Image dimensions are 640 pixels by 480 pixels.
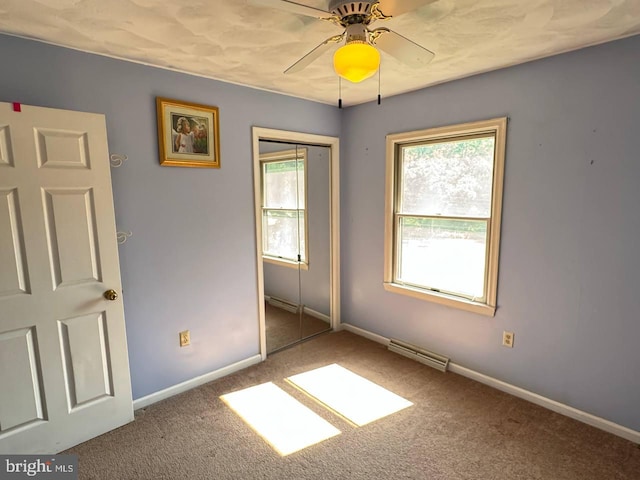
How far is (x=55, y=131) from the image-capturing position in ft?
6.13

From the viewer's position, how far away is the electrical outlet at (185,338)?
103 inches

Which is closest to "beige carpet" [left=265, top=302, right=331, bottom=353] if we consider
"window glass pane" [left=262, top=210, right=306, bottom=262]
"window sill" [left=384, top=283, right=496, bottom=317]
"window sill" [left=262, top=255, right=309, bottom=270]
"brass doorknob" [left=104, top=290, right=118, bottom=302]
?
"window sill" [left=262, top=255, right=309, bottom=270]

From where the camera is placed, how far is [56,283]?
1943mm

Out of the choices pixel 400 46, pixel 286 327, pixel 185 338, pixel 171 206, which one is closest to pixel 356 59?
pixel 400 46

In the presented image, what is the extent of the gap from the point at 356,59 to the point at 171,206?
1.72m

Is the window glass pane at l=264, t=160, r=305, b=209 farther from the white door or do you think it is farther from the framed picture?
the white door

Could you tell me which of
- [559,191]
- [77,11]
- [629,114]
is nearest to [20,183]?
[77,11]

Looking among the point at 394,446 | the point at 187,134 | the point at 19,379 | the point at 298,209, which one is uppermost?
the point at 187,134

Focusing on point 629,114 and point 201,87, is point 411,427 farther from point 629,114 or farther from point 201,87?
point 201,87

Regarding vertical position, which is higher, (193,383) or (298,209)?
(298,209)

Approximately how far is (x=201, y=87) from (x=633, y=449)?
11.7 ft

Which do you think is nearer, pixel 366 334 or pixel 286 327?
pixel 286 327

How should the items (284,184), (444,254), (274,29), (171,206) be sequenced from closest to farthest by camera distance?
1. (274,29)
2. (171,206)
3. (444,254)
4. (284,184)

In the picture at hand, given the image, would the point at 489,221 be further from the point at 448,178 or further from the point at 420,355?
the point at 420,355
